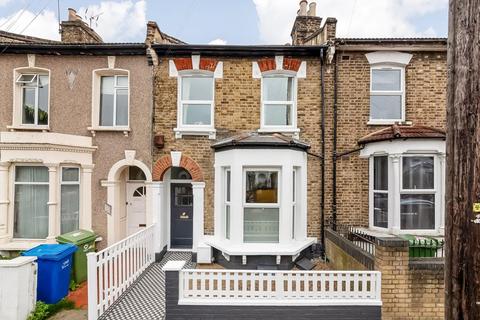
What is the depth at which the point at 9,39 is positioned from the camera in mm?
10180

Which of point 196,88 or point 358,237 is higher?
point 196,88

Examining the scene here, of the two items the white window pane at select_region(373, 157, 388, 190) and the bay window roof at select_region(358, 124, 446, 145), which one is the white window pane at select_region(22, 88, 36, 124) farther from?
the white window pane at select_region(373, 157, 388, 190)

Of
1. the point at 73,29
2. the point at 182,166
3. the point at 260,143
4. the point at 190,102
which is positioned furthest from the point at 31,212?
the point at 260,143

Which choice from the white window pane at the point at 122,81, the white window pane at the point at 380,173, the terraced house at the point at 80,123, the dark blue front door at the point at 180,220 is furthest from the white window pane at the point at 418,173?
the white window pane at the point at 122,81

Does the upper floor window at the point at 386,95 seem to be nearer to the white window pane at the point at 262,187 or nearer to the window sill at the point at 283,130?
the window sill at the point at 283,130

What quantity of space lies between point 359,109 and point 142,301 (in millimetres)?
7352

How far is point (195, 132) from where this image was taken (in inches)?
315

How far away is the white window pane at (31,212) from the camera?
7.58 metres

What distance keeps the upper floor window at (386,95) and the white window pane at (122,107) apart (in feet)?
24.0

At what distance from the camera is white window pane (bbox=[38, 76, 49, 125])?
835cm

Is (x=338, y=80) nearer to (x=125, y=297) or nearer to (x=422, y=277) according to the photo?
(x=422, y=277)

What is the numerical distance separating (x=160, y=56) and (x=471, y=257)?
8275mm

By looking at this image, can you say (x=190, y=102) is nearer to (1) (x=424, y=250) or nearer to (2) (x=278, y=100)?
(2) (x=278, y=100)

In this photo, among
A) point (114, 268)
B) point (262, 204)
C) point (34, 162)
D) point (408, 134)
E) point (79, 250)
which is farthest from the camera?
point (34, 162)
